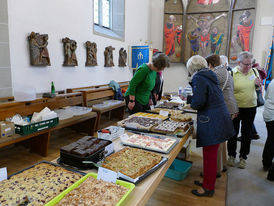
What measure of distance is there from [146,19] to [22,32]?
6.13 metres

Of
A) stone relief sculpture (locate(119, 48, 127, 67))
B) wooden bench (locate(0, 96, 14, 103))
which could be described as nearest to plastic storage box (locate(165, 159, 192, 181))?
wooden bench (locate(0, 96, 14, 103))

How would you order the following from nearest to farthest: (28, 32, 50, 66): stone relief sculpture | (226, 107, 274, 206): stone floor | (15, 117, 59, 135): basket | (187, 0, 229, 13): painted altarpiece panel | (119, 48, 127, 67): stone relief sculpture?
1. (226, 107, 274, 206): stone floor
2. (15, 117, 59, 135): basket
3. (28, 32, 50, 66): stone relief sculpture
4. (119, 48, 127, 67): stone relief sculpture
5. (187, 0, 229, 13): painted altarpiece panel

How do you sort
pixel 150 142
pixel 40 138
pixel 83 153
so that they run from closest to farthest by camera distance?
pixel 83 153, pixel 150 142, pixel 40 138

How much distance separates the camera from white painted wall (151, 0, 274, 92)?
25.3 ft

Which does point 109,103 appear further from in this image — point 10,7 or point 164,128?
point 164,128

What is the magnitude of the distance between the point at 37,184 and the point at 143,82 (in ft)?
7.15

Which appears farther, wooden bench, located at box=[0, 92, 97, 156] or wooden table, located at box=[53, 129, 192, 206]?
wooden bench, located at box=[0, 92, 97, 156]

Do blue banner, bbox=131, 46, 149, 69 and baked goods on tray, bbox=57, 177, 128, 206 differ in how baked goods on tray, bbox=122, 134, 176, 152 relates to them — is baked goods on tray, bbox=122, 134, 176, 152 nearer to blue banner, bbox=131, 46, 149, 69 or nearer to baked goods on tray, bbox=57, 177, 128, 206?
baked goods on tray, bbox=57, 177, 128, 206

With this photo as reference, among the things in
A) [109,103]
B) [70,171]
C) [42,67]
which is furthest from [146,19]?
[70,171]

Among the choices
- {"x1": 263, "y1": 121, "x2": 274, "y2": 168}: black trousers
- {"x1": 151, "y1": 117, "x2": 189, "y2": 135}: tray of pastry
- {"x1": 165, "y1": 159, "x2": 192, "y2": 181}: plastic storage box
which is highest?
{"x1": 151, "y1": 117, "x2": 189, "y2": 135}: tray of pastry

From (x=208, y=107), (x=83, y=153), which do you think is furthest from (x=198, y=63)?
(x=83, y=153)

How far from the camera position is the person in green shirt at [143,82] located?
2.90 m

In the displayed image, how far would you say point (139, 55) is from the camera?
7805 millimetres

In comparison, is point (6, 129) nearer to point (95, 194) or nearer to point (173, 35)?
A: point (95, 194)
